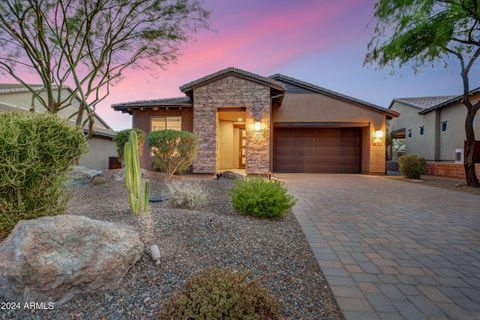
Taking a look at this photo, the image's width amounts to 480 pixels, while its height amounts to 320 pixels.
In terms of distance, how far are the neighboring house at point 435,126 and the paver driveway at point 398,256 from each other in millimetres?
10425

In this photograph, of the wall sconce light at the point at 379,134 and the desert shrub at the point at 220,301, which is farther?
the wall sconce light at the point at 379,134

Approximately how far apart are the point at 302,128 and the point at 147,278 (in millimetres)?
13209

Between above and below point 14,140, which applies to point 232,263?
below

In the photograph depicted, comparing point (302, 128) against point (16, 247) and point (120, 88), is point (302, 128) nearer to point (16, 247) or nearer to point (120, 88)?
point (120, 88)

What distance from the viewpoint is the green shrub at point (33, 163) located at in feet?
7.62

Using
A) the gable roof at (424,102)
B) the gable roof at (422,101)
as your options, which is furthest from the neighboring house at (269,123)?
the gable roof at (422,101)

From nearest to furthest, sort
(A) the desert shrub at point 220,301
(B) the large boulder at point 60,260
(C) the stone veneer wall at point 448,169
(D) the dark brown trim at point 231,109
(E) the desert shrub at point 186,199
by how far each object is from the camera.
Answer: (A) the desert shrub at point 220,301 → (B) the large boulder at point 60,260 → (E) the desert shrub at point 186,199 → (D) the dark brown trim at point 231,109 → (C) the stone veneer wall at point 448,169

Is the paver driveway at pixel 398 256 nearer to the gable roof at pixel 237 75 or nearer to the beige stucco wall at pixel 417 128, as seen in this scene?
the gable roof at pixel 237 75

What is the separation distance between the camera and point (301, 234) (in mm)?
3611

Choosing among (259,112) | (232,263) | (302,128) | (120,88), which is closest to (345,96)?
(302,128)

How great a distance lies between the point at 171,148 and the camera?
781 centimetres

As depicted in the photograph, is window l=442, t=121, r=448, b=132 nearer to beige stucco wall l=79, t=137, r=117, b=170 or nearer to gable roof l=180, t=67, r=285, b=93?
gable roof l=180, t=67, r=285, b=93

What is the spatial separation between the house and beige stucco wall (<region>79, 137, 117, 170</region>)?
19.5 metres

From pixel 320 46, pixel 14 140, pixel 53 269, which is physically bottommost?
pixel 53 269
